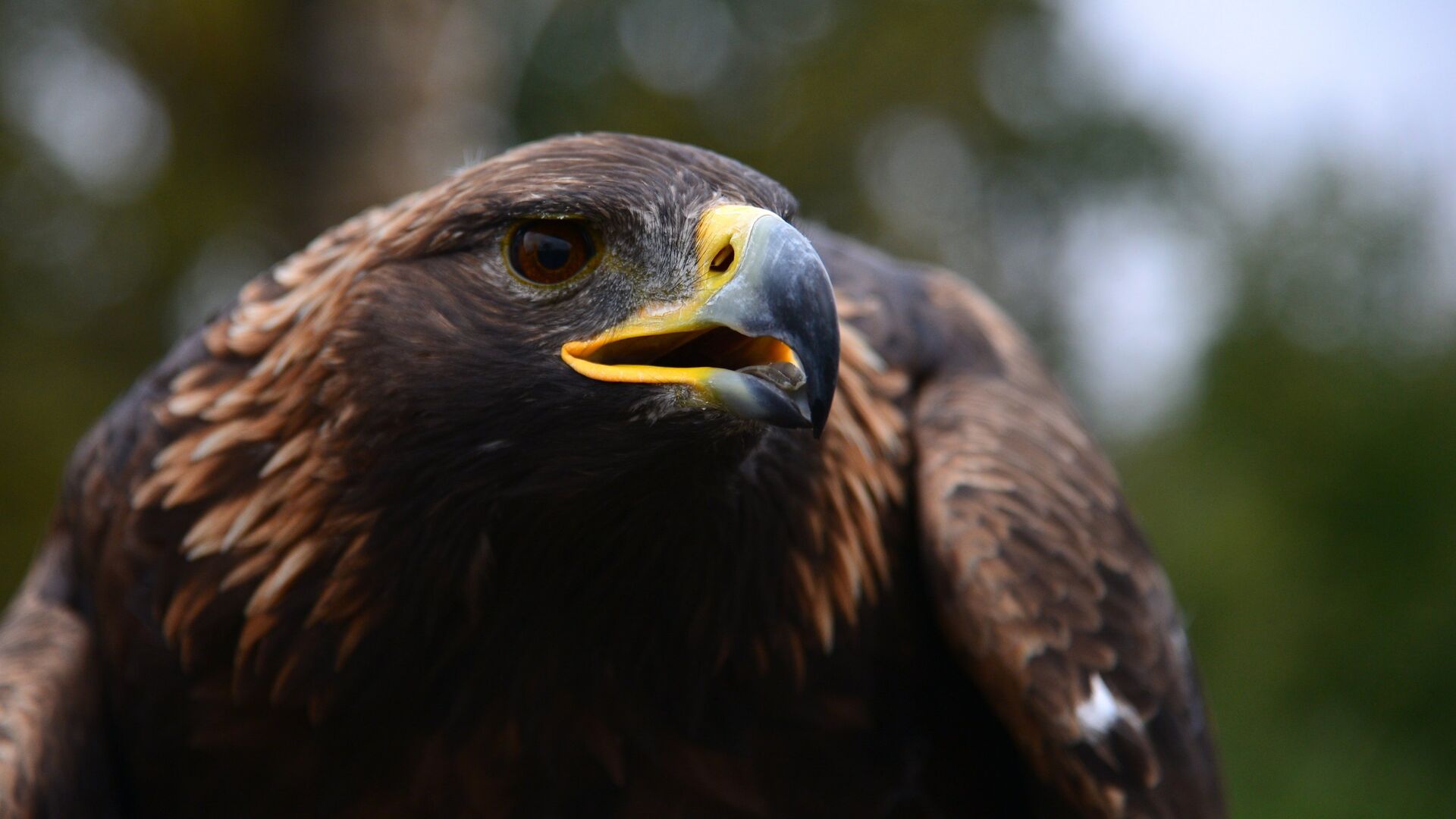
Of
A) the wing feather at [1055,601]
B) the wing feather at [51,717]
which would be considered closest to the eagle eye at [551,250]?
the wing feather at [1055,601]

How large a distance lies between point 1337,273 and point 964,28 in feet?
37.2

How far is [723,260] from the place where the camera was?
2260 mm

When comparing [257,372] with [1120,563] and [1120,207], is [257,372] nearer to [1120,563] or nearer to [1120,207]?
[1120,563]

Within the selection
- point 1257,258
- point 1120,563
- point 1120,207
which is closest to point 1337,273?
point 1257,258

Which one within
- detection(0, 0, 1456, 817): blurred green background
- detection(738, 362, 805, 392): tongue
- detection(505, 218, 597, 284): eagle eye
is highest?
detection(505, 218, 597, 284): eagle eye

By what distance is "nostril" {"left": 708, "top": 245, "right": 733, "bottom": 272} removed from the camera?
2.25 metres

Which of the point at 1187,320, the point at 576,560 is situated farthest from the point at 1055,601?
the point at 1187,320

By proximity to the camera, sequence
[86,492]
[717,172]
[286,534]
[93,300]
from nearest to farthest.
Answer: [717,172], [286,534], [86,492], [93,300]

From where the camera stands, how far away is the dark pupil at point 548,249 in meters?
2.42

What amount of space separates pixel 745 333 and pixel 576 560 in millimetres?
654

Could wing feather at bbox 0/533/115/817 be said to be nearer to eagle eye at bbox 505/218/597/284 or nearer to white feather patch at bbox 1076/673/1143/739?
eagle eye at bbox 505/218/597/284

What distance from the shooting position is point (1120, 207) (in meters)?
26.0

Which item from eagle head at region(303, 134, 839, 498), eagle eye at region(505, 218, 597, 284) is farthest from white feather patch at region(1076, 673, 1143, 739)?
eagle eye at region(505, 218, 597, 284)

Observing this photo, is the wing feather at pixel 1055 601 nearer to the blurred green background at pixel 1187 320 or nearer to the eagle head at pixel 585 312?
the eagle head at pixel 585 312
